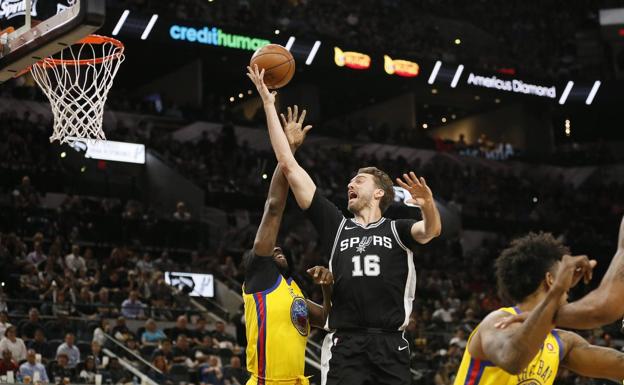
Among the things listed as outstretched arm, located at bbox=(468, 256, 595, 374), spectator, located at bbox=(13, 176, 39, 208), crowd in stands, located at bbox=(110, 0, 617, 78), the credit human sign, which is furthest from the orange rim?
the credit human sign

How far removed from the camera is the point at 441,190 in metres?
30.5

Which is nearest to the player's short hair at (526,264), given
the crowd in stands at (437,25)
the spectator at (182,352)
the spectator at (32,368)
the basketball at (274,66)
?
the basketball at (274,66)

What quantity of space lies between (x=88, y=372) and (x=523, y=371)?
10.1 m

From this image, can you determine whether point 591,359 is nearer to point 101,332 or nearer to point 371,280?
point 371,280

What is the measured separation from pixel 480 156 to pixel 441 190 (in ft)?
13.4

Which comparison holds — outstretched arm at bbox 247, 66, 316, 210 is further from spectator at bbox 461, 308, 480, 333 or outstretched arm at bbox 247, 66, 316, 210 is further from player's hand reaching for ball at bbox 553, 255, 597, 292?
spectator at bbox 461, 308, 480, 333

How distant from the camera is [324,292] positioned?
6.02 meters

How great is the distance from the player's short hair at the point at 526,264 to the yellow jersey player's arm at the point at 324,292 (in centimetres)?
137

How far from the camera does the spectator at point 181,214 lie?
75.6ft

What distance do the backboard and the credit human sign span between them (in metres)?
24.8

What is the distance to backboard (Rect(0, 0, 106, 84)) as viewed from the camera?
738cm

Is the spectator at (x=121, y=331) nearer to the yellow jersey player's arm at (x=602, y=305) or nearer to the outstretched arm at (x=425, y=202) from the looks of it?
the outstretched arm at (x=425, y=202)

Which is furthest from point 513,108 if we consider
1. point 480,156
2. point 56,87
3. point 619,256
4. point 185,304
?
point 619,256

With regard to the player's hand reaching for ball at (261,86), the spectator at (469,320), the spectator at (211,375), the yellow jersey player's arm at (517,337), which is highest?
the player's hand reaching for ball at (261,86)
